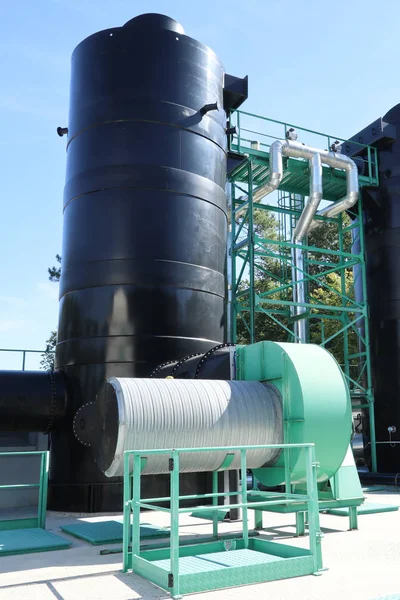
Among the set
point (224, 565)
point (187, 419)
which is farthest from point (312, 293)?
point (224, 565)

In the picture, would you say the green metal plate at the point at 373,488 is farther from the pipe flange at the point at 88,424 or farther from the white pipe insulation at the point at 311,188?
the pipe flange at the point at 88,424

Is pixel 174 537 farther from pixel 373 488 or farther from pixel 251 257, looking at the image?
pixel 251 257

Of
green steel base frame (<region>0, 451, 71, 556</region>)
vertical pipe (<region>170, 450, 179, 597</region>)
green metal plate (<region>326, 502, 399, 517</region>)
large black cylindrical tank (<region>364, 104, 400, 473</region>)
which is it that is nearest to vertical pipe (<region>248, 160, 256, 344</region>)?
large black cylindrical tank (<region>364, 104, 400, 473</region>)

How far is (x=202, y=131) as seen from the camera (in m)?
14.1

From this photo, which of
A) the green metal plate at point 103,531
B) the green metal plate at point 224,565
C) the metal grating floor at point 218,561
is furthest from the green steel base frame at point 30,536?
the metal grating floor at point 218,561

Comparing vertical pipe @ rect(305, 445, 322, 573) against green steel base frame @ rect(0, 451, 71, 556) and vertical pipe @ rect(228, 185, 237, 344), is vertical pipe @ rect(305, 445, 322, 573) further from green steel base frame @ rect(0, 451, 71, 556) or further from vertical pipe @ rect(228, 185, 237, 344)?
vertical pipe @ rect(228, 185, 237, 344)

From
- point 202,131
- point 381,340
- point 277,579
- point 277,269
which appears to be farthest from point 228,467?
point 277,269

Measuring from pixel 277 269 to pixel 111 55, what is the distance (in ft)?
79.2

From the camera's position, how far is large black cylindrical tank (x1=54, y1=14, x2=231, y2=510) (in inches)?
500

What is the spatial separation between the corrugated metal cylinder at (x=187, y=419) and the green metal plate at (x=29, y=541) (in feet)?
4.30

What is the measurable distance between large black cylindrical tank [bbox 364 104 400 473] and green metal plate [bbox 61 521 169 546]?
1125 cm

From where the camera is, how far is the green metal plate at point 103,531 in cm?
915

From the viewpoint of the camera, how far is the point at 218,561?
7031 mm

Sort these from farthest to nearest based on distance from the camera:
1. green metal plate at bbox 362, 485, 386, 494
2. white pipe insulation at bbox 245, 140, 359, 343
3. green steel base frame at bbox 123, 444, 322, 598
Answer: white pipe insulation at bbox 245, 140, 359, 343
green metal plate at bbox 362, 485, 386, 494
green steel base frame at bbox 123, 444, 322, 598
